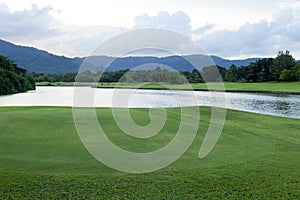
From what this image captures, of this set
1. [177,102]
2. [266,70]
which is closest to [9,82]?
[177,102]

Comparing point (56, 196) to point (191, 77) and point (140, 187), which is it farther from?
point (191, 77)

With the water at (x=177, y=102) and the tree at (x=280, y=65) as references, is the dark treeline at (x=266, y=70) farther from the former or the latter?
the water at (x=177, y=102)

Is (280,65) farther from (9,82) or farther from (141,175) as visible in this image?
(141,175)

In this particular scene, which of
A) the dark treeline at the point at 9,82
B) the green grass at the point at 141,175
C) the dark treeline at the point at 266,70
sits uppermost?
the dark treeline at the point at 266,70

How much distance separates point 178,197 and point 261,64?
116m

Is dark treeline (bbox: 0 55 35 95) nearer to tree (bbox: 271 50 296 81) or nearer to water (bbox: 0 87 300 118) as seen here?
water (bbox: 0 87 300 118)

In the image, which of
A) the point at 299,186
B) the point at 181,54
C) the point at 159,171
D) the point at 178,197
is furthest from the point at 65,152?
the point at 299,186

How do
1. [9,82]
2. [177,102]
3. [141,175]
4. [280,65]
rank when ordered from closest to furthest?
[141,175]
[177,102]
[9,82]
[280,65]

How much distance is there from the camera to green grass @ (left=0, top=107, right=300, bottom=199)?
6.95 m

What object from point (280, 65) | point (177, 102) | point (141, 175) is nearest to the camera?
point (141, 175)

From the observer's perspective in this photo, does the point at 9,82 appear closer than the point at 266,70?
Yes

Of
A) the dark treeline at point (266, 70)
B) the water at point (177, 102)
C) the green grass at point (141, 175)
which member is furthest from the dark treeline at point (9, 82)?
the dark treeline at point (266, 70)

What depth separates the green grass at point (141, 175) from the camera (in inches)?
273

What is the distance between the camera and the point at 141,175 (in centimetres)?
809
